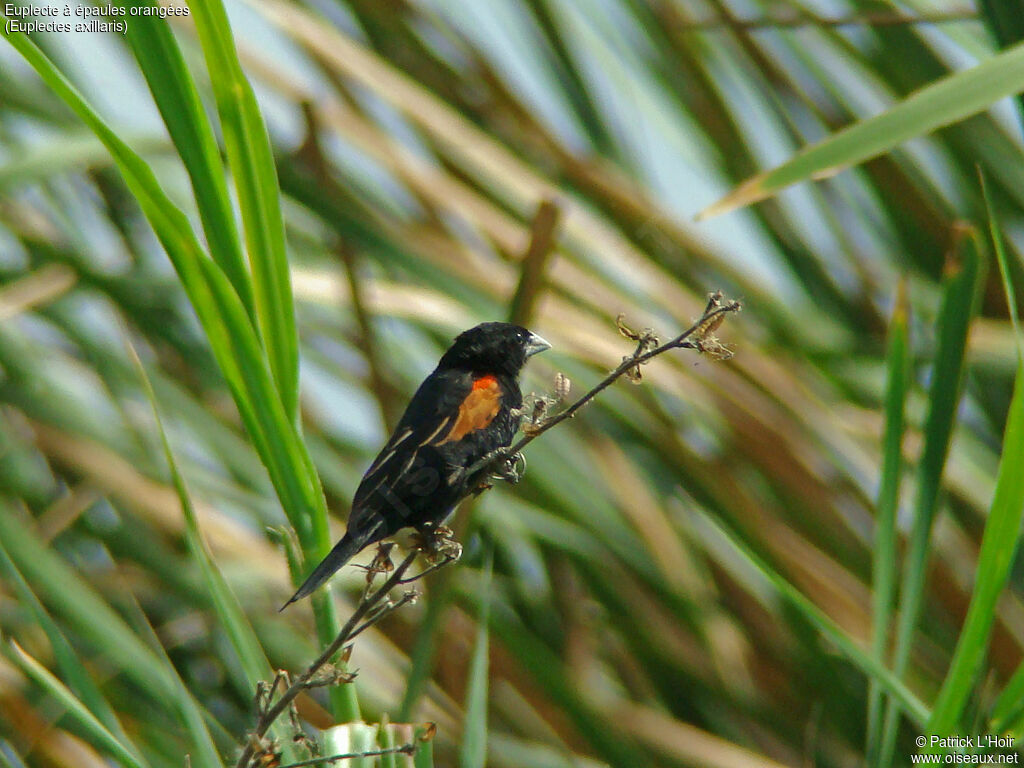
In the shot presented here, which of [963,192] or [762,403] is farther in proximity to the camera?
[963,192]

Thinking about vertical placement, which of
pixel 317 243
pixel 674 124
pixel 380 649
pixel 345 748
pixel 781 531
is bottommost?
pixel 345 748

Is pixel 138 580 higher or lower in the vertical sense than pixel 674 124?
lower

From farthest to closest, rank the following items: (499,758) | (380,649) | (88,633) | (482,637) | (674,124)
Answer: (674,124)
(380,649)
(499,758)
(88,633)
(482,637)

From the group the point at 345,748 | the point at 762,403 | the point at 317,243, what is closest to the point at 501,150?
the point at 317,243

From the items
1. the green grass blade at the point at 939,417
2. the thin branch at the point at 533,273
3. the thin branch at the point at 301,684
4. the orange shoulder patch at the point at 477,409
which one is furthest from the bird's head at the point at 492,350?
the thin branch at the point at 301,684

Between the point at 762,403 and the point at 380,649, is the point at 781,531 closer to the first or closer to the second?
the point at 762,403

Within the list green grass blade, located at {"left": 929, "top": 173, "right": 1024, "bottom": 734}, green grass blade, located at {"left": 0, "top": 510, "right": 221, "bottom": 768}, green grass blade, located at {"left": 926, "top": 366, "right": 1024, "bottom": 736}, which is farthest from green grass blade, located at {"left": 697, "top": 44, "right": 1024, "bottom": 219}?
green grass blade, located at {"left": 0, "top": 510, "right": 221, "bottom": 768}

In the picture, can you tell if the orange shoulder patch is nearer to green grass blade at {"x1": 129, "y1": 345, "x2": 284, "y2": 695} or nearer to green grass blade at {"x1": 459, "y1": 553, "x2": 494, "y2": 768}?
green grass blade at {"x1": 459, "y1": 553, "x2": 494, "y2": 768}
